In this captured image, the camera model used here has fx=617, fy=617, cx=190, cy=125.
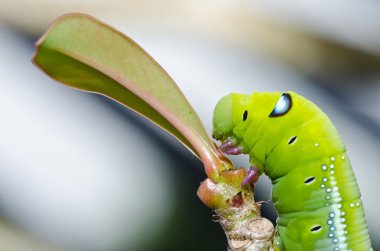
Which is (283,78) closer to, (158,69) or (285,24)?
(285,24)

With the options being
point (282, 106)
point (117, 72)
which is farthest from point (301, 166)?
point (117, 72)

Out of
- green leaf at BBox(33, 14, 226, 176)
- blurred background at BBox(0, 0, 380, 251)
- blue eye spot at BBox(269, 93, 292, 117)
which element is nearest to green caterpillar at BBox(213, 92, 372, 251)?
blue eye spot at BBox(269, 93, 292, 117)

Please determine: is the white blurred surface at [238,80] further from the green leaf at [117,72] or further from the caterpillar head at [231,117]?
the green leaf at [117,72]

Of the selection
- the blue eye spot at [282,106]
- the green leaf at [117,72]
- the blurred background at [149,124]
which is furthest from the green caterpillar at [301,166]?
the blurred background at [149,124]

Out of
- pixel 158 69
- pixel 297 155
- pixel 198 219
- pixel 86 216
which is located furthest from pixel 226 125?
pixel 86 216

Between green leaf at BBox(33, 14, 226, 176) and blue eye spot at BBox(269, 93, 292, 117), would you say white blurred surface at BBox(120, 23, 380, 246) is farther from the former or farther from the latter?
green leaf at BBox(33, 14, 226, 176)

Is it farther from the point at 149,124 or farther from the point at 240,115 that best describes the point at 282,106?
the point at 149,124
